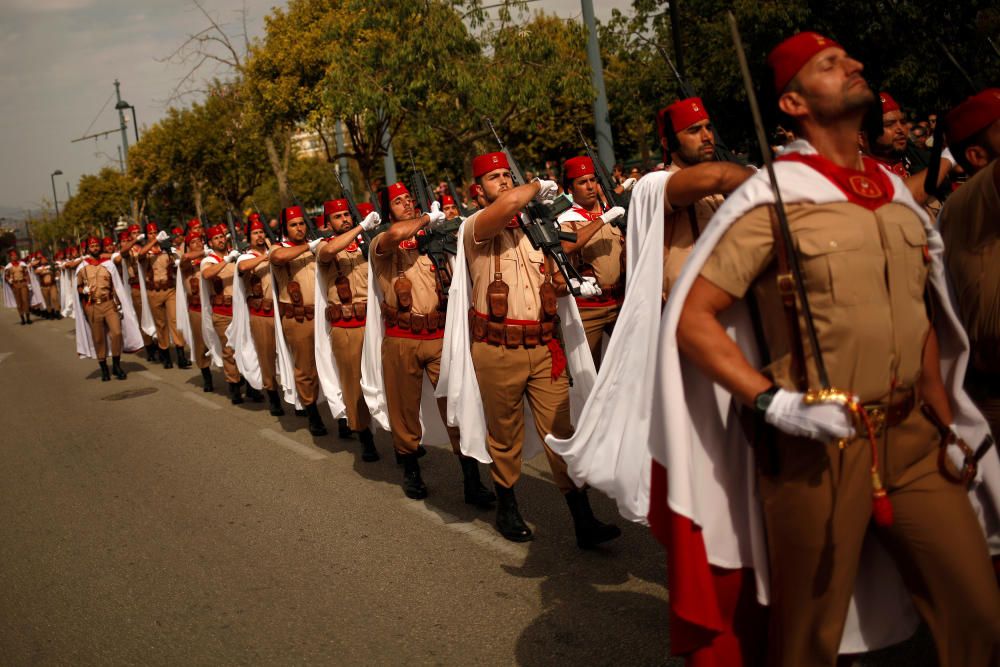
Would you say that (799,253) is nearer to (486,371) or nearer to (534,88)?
(486,371)

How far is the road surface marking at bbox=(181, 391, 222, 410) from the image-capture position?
421 inches

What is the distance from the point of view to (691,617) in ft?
8.29

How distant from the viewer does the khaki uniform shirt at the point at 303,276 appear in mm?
8539

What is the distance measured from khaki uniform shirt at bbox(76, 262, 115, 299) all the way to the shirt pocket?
12816 millimetres

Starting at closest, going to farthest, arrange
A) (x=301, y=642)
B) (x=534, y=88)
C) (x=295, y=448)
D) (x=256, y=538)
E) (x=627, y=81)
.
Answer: (x=301, y=642), (x=256, y=538), (x=295, y=448), (x=534, y=88), (x=627, y=81)

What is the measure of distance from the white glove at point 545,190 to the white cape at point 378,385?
178 centimetres

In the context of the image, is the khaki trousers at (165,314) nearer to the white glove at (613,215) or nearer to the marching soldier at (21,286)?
the white glove at (613,215)

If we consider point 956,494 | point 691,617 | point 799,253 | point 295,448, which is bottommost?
point 295,448

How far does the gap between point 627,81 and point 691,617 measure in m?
17.2

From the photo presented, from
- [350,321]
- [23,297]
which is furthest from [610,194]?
[23,297]

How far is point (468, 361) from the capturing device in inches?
212

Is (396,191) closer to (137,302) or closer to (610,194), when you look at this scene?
(610,194)

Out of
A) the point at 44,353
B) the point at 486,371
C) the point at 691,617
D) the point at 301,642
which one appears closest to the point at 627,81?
the point at 44,353

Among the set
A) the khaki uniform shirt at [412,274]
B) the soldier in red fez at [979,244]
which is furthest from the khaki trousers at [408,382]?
the soldier in red fez at [979,244]
